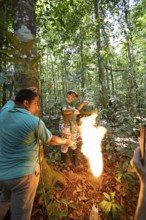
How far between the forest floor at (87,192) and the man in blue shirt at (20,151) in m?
0.78

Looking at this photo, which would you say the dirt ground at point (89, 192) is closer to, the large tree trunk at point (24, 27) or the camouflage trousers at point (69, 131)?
the camouflage trousers at point (69, 131)

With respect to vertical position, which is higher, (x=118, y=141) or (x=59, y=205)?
(x=118, y=141)

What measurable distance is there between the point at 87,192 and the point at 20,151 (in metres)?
2.02

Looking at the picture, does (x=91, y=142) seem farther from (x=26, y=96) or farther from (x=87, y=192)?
(x=26, y=96)

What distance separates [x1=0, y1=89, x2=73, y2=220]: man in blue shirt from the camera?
2338mm

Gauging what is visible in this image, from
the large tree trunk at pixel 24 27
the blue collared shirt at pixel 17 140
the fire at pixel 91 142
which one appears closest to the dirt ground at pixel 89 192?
the fire at pixel 91 142

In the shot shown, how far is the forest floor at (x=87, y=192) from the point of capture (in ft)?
10.5

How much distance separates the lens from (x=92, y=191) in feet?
12.5

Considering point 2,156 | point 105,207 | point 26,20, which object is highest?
point 26,20

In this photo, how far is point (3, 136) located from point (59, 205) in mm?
1725

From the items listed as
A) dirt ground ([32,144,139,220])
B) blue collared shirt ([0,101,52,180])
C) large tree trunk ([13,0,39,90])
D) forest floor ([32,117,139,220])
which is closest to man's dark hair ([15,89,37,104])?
blue collared shirt ([0,101,52,180])

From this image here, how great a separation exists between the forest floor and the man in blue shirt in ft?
2.57

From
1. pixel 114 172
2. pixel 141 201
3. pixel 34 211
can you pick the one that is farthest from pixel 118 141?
pixel 141 201

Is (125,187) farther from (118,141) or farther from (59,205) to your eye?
(118,141)
